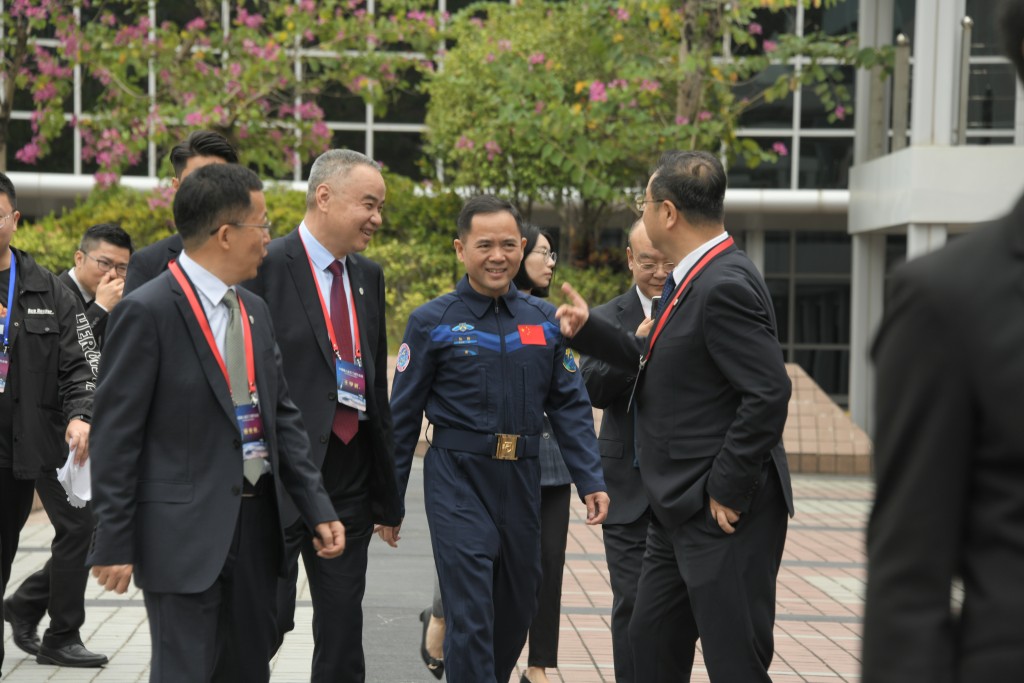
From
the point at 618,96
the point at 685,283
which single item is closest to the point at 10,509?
the point at 685,283

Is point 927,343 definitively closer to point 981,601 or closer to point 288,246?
point 981,601

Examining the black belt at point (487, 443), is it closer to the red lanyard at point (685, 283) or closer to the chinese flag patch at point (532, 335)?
the chinese flag patch at point (532, 335)

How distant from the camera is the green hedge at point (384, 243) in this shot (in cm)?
1809

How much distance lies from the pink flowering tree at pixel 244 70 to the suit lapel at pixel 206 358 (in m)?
13.3

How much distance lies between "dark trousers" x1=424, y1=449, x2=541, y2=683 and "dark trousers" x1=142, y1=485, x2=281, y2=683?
92cm

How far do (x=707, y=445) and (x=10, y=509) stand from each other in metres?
3.33

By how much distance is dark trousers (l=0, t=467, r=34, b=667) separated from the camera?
6.01m

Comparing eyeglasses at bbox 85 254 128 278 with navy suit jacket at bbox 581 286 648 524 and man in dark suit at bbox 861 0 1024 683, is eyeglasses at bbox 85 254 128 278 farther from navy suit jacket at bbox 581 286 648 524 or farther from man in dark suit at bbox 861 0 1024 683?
man in dark suit at bbox 861 0 1024 683

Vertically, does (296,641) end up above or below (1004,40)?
below

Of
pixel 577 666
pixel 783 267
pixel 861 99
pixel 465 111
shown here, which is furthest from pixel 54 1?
pixel 783 267

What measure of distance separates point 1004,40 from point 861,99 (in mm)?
19003

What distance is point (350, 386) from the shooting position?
16.5ft

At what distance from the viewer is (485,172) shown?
19.9m

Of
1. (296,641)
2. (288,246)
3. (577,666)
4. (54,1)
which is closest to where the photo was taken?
(288,246)
